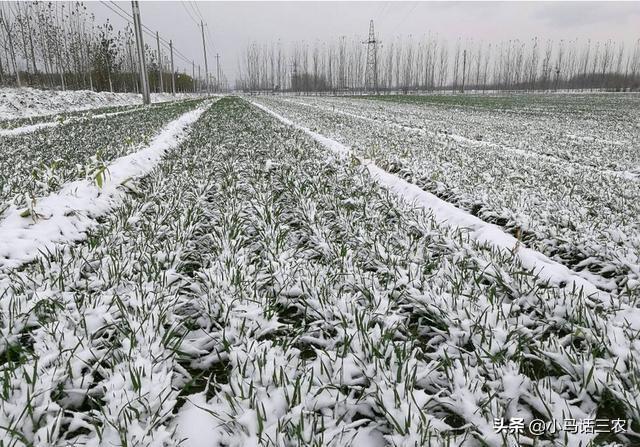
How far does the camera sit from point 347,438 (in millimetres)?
1533

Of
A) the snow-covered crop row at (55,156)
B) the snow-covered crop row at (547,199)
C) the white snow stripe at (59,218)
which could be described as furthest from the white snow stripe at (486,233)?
the snow-covered crop row at (55,156)

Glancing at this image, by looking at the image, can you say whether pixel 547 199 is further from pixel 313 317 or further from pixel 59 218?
pixel 59 218

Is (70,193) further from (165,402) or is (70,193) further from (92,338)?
(165,402)

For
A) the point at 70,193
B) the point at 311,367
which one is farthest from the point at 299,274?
the point at 70,193

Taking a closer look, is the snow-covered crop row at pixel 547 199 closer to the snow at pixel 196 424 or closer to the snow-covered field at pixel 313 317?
the snow-covered field at pixel 313 317

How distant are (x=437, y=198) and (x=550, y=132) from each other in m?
10.3

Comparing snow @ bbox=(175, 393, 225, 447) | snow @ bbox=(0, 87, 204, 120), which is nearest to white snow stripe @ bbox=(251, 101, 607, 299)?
snow @ bbox=(175, 393, 225, 447)

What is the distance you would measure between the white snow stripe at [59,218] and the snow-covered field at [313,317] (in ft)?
0.09

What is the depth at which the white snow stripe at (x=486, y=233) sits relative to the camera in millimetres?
2861

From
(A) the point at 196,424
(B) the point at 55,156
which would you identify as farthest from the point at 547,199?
(B) the point at 55,156

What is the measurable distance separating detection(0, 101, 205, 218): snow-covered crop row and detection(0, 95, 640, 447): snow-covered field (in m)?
0.10

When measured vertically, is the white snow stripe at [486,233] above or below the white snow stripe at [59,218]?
below

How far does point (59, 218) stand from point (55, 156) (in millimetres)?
3949

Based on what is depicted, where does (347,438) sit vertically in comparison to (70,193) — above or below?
below
